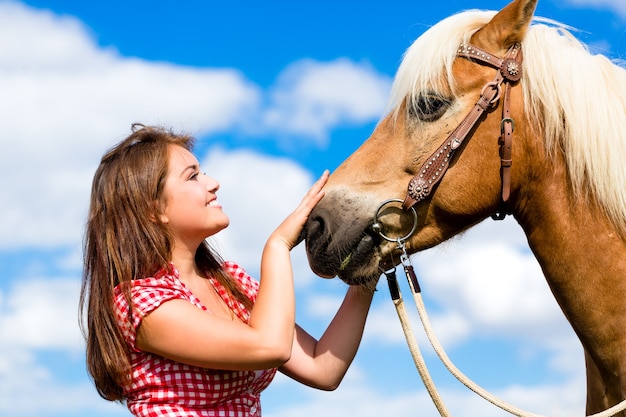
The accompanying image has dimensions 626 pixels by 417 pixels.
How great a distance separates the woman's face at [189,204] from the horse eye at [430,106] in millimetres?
937

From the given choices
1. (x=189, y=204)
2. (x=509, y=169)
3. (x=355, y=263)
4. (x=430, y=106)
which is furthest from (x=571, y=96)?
(x=189, y=204)

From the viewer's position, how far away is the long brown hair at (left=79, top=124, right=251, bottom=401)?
2.22m

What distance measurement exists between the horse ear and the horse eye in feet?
0.99

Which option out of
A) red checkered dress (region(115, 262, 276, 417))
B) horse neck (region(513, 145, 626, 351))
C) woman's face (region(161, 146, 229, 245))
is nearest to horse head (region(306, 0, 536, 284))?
horse neck (region(513, 145, 626, 351))

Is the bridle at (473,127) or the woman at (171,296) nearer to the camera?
the woman at (171,296)

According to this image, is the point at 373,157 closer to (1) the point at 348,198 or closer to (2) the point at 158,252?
(1) the point at 348,198

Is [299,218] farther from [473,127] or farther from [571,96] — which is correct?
[571,96]

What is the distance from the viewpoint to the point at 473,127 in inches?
102

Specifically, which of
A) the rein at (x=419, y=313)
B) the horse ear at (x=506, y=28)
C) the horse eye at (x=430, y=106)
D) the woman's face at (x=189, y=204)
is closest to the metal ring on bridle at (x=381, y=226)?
the rein at (x=419, y=313)

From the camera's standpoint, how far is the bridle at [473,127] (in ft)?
8.32

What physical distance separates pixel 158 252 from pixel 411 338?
3.78ft

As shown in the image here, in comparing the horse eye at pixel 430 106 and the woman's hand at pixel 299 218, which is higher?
A: the horse eye at pixel 430 106

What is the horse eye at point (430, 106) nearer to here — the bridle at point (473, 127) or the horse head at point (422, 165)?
the horse head at point (422, 165)

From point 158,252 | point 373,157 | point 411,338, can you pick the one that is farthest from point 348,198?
point 158,252
